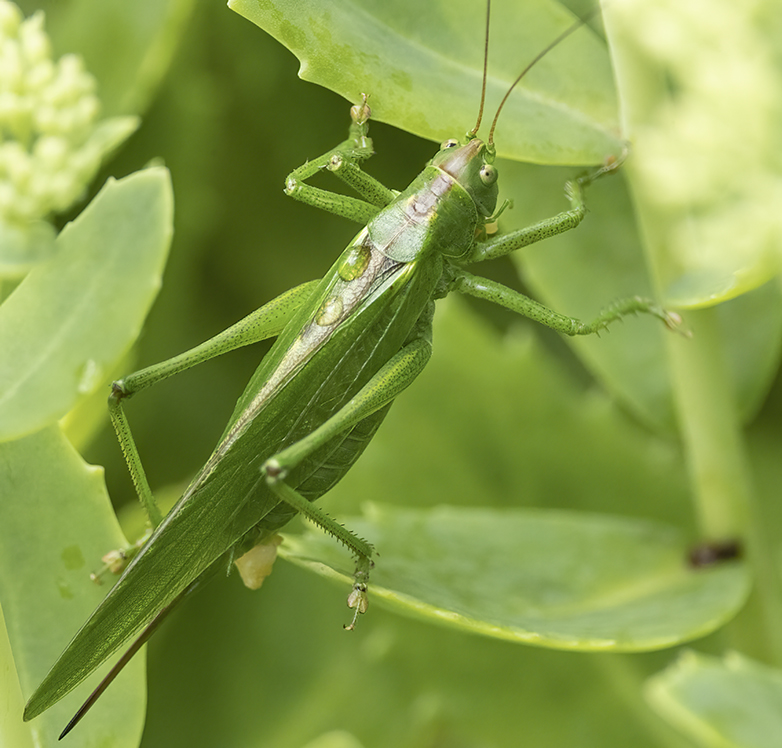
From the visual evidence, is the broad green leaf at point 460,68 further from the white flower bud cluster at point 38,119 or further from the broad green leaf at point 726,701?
the broad green leaf at point 726,701

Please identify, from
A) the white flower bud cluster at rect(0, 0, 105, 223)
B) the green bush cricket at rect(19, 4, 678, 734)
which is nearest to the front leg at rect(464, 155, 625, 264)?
the green bush cricket at rect(19, 4, 678, 734)

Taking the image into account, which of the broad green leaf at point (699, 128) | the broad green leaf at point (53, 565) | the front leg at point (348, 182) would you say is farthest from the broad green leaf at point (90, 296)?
the broad green leaf at point (699, 128)

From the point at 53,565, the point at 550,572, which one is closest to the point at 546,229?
the point at 550,572

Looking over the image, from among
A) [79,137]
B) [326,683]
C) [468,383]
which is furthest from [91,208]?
[326,683]

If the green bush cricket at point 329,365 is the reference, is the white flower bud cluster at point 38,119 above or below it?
above

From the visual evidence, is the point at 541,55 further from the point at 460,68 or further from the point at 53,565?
the point at 53,565

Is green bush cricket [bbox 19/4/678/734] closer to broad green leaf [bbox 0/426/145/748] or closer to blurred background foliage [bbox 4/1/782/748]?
broad green leaf [bbox 0/426/145/748]
